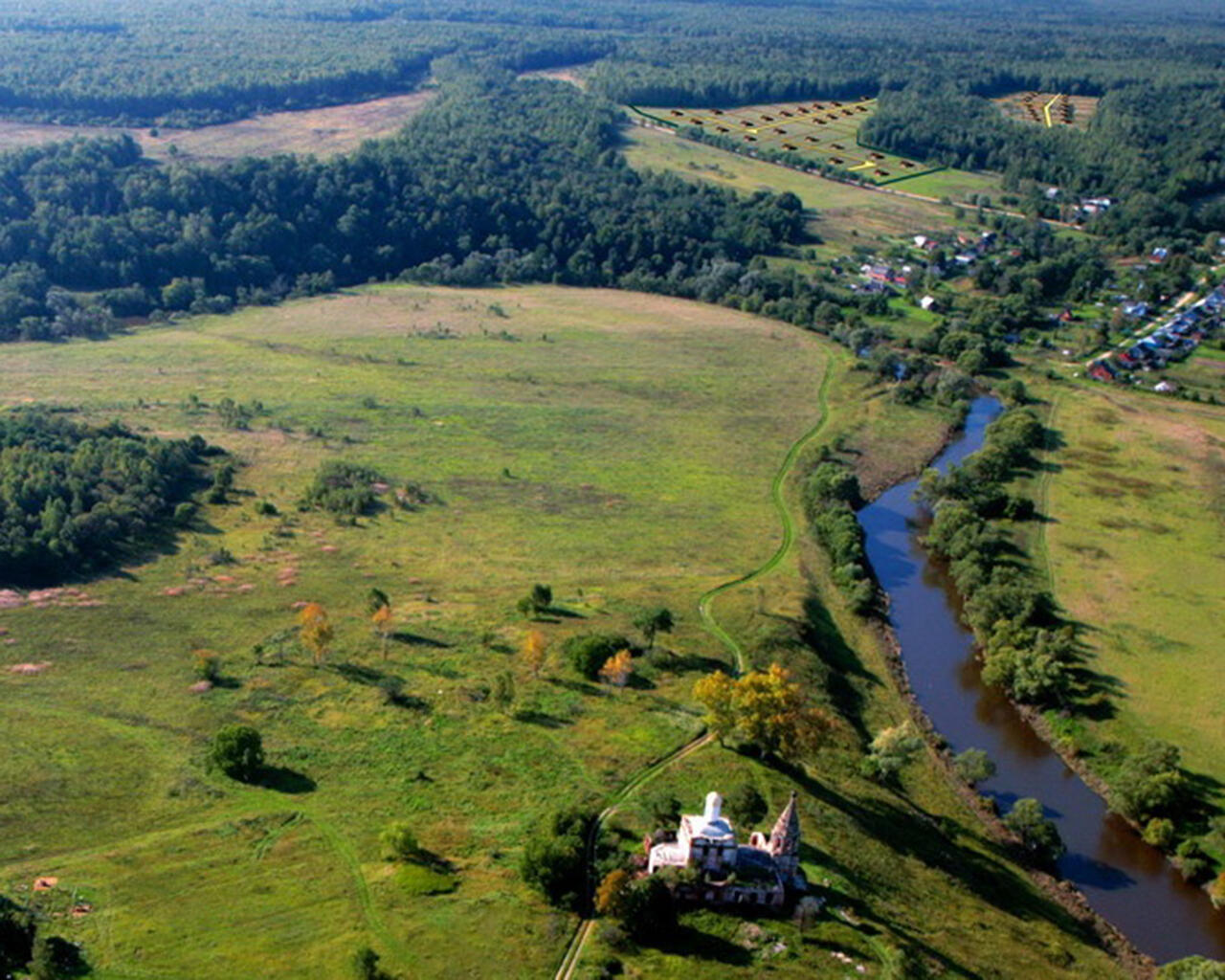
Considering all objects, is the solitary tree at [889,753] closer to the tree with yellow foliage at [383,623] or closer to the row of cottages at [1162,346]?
the tree with yellow foliage at [383,623]

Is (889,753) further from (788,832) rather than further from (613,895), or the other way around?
(613,895)

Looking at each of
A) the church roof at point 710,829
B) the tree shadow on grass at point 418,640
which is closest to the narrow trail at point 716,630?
the church roof at point 710,829

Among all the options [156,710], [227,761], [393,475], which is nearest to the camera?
[227,761]

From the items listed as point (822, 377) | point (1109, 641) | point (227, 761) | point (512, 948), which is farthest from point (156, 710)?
point (822, 377)

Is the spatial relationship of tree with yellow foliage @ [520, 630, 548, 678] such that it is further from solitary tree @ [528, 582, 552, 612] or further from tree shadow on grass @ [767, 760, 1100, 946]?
tree shadow on grass @ [767, 760, 1100, 946]

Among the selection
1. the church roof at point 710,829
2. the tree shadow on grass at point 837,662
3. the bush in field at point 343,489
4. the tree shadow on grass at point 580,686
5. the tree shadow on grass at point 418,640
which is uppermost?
the church roof at point 710,829

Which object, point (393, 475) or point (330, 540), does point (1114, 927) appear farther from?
point (393, 475)
